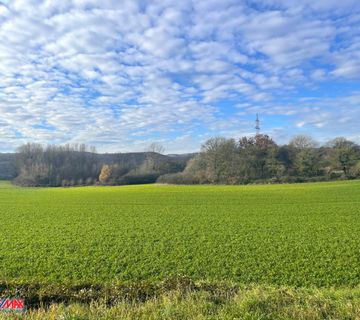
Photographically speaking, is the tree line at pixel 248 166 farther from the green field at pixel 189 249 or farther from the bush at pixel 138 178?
the green field at pixel 189 249

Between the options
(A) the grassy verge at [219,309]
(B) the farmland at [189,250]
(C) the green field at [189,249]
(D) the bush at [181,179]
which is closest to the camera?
(A) the grassy verge at [219,309]

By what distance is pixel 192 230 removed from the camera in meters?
22.0

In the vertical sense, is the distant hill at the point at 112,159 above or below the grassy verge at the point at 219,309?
above

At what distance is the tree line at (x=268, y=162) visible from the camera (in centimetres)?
7944

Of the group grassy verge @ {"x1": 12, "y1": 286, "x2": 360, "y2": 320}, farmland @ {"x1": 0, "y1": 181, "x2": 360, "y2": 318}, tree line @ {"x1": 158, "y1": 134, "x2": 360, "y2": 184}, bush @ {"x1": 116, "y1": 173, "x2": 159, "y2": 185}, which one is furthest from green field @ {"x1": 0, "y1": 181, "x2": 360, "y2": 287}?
bush @ {"x1": 116, "y1": 173, "x2": 159, "y2": 185}

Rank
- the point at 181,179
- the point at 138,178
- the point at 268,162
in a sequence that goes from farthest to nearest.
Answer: the point at 138,178 → the point at 181,179 → the point at 268,162

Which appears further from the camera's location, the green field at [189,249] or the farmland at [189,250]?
the green field at [189,249]

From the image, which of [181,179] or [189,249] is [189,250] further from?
[181,179]

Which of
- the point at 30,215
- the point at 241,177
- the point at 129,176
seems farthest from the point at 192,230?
the point at 129,176

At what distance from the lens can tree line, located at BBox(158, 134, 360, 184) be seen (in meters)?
79.4

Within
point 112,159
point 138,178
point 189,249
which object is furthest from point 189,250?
point 112,159

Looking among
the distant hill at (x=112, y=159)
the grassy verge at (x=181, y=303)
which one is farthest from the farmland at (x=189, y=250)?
the distant hill at (x=112, y=159)

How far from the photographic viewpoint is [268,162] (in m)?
85.3

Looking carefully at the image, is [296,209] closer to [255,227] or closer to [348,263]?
[255,227]
